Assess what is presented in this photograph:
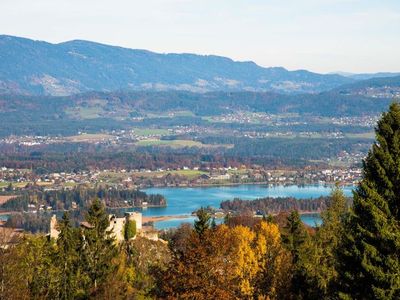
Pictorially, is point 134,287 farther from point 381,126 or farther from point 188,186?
point 188,186

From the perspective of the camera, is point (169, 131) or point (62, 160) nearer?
point (62, 160)

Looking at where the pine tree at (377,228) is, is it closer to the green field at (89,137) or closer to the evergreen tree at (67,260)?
the evergreen tree at (67,260)

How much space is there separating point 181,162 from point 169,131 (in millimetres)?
66567

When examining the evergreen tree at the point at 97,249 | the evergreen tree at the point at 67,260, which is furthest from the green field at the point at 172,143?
the evergreen tree at the point at 97,249

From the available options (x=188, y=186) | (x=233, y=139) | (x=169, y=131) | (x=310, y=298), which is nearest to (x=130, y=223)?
(x=310, y=298)

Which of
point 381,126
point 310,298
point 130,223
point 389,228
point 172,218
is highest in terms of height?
point 381,126

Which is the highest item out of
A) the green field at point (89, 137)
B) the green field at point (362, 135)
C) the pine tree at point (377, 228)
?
the pine tree at point (377, 228)

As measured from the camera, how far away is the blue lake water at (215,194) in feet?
268

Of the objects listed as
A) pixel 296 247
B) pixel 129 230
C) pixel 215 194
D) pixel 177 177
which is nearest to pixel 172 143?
pixel 177 177

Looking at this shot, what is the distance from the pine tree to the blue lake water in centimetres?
6113

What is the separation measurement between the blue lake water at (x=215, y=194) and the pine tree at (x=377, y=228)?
61132 mm

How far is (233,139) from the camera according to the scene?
178625 mm

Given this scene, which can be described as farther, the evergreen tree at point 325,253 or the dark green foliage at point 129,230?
the dark green foliage at point 129,230

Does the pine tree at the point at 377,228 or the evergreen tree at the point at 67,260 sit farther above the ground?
the pine tree at the point at 377,228
